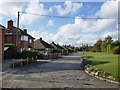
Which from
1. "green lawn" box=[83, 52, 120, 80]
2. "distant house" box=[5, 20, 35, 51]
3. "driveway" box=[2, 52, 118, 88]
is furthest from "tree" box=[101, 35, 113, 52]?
"driveway" box=[2, 52, 118, 88]

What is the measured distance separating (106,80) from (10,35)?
40.7 m

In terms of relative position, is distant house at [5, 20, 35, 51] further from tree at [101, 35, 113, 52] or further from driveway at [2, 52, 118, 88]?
tree at [101, 35, 113, 52]

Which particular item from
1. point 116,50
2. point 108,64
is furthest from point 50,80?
point 116,50

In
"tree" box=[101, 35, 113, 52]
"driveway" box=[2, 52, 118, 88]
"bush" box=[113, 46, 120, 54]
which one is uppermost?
"tree" box=[101, 35, 113, 52]

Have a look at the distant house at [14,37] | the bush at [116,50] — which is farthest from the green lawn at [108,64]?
the bush at [116,50]

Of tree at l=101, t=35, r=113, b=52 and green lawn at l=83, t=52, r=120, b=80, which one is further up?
tree at l=101, t=35, r=113, b=52

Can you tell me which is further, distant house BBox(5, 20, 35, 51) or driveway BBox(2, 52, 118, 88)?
distant house BBox(5, 20, 35, 51)

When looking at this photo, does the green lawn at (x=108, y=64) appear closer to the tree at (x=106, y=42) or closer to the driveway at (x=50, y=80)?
the driveway at (x=50, y=80)

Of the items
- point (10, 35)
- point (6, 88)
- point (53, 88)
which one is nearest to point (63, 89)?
point (53, 88)

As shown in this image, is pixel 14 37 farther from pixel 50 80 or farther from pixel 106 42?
pixel 106 42

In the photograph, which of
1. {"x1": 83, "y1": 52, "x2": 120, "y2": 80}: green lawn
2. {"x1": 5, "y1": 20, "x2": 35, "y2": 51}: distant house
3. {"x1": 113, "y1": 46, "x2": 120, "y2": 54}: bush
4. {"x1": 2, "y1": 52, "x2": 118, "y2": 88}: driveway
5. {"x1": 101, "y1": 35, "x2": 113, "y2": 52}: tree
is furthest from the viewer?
{"x1": 101, "y1": 35, "x2": 113, "y2": 52}: tree

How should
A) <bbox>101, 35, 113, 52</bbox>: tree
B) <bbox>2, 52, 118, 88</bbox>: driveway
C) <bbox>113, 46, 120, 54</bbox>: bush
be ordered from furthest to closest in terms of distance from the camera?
<bbox>101, 35, 113, 52</bbox>: tree, <bbox>113, 46, 120, 54</bbox>: bush, <bbox>2, 52, 118, 88</bbox>: driveway

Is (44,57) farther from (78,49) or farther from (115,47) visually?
(78,49)

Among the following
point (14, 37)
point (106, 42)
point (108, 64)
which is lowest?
point (108, 64)
